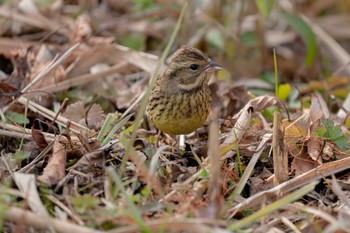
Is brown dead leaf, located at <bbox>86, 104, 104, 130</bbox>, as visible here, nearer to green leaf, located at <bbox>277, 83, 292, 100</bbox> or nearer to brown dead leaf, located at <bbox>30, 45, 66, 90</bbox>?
brown dead leaf, located at <bbox>30, 45, 66, 90</bbox>

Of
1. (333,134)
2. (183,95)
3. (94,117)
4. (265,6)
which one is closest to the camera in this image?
(333,134)

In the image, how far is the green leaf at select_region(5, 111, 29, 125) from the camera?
172 inches

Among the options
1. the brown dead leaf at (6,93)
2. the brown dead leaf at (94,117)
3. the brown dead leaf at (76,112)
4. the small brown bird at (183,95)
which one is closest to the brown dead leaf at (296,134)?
the small brown bird at (183,95)

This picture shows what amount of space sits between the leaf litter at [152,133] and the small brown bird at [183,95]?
0.16 metres

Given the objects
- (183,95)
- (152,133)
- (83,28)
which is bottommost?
(152,133)

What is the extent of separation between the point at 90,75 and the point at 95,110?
78 cm

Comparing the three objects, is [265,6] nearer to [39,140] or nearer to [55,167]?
[39,140]

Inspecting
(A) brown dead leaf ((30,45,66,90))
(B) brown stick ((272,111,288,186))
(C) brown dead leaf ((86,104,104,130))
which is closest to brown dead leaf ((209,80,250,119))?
(C) brown dead leaf ((86,104,104,130))

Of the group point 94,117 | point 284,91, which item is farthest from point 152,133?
point 284,91

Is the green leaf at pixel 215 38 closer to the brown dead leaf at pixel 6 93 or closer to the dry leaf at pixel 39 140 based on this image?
the brown dead leaf at pixel 6 93

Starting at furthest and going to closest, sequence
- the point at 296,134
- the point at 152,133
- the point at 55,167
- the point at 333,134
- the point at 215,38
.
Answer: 1. the point at 215,38
2. the point at 152,133
3. the point at 296,134
4. the point at 333,134
5. the point at 55,167

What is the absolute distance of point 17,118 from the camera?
4.41 meters

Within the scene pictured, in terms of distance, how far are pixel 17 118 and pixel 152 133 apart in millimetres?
988

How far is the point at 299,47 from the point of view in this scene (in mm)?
7441
